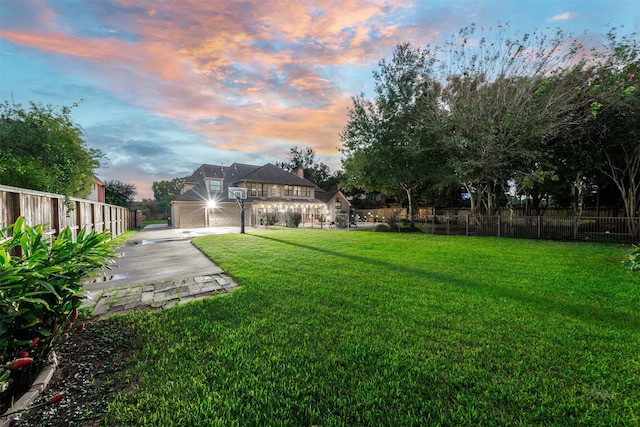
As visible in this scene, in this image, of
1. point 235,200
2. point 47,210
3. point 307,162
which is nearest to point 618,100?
point 47,210

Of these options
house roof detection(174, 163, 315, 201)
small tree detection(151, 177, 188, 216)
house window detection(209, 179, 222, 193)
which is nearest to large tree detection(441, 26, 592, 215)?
house roof detection(174, 163, 315, 201)

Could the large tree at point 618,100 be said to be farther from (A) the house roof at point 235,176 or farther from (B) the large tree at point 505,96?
(A) the house roof at point 235,176

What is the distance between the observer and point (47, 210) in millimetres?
5812

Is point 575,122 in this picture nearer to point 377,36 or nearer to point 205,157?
point 377,36

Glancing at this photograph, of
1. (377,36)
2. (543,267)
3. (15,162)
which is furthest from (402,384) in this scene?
(15,162)

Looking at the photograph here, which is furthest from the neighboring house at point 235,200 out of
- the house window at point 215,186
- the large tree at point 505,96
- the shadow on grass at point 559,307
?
the shadow on grass at point 559,307

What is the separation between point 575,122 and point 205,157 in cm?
2989

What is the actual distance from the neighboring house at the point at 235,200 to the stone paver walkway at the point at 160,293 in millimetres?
17893

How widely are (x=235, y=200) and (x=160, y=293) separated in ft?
67.9

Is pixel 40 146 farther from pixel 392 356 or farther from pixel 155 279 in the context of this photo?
pixel 392 356

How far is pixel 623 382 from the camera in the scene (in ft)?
6.71

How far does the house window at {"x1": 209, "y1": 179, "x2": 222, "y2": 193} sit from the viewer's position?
25.6 m

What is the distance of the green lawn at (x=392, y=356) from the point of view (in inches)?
70.5

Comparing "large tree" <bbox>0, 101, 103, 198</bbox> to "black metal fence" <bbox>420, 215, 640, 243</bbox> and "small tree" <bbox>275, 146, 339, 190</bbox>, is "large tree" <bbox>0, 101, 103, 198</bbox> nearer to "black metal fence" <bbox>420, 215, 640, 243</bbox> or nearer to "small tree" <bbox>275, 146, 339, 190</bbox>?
"black metal fence" <bbox>420, 215, 640, 243</bbox>
